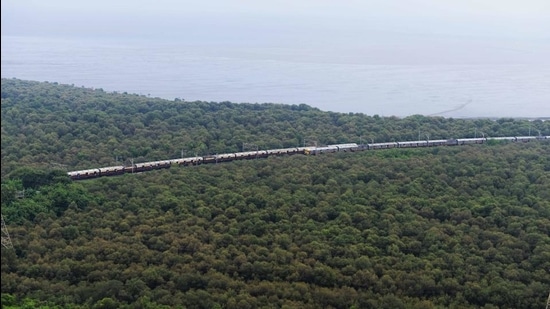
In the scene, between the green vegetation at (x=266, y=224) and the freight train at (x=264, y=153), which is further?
the freight train at (x=264, y=153)

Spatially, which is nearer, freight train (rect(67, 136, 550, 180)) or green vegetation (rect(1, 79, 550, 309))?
green vegetation (rect(1, 79, 550, 309))

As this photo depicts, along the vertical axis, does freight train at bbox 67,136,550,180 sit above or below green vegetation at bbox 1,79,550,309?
above

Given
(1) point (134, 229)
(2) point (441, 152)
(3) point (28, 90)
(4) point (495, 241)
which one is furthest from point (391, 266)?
(3) point (28, 90)

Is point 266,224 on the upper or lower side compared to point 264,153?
lower

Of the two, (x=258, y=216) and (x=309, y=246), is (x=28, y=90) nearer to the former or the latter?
(x=258, y=216)

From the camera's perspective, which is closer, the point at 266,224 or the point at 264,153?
the point at 266,224
